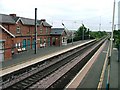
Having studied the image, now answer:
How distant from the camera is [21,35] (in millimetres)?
34188

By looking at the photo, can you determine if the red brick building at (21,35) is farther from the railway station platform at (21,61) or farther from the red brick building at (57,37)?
the railway station platform at (21,61)

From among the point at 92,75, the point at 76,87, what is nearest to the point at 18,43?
the point at 92,75

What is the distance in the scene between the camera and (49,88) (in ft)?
41.9

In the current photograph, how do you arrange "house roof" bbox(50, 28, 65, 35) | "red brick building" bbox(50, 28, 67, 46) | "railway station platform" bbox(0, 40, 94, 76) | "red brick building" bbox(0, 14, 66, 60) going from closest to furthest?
"railway station platform" bbox(0, 40, 94, 76)
"red brick building" bbox(0, 14, 66, 60)
"red brick building" bbox(50, 28, 67, 46)
"house roof" bbox(50, 28, 65, 35)

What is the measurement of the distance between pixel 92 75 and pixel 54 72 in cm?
355

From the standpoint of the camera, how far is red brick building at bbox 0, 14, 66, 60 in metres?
25.6

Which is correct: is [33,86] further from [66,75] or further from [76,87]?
[66,75]

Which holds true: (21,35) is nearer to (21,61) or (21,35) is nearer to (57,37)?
(21,61)

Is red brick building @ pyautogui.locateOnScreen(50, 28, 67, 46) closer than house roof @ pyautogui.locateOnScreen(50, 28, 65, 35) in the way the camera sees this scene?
Yes

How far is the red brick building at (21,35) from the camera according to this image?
25.6m

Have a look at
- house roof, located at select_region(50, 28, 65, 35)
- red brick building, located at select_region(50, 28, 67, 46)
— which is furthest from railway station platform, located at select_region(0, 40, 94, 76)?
house roof, located at select_region(50, 28, 65, 35)

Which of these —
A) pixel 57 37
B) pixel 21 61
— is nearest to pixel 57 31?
pixel 57 37

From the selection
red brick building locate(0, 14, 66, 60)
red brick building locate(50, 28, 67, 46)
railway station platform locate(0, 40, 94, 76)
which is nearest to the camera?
railway station platform locate(0, 40, 94, 76)

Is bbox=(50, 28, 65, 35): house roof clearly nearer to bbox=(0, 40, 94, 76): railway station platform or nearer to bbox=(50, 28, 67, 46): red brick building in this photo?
bbox=(50, 28, 67, 46): red brick building
